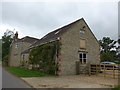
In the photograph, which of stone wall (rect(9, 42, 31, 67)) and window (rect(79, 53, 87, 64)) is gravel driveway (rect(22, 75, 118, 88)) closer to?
window (rect(79, 53, 87, 64))

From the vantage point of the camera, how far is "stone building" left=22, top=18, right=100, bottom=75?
16.8m

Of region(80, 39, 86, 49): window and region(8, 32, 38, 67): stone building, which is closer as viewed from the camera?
region(80, 39, 86, 49): window

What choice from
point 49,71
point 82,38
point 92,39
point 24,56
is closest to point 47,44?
point 49,71

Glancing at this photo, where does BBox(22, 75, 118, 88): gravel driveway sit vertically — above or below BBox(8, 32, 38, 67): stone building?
below

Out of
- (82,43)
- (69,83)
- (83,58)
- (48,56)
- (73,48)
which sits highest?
(82,43)

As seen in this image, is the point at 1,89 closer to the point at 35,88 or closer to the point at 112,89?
the point at 35,88

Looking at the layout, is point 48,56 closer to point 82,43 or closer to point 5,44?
point 82,43

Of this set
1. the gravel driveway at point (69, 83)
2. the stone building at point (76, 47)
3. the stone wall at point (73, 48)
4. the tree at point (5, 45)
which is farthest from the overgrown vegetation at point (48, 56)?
the tree at point (5, 45)

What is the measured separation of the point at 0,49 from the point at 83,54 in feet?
110

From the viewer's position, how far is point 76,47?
18094 millimetres

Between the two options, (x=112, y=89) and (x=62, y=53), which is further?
(x=62, y=53)

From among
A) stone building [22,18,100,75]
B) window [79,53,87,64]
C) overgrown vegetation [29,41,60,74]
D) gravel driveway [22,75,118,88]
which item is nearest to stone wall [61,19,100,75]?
stone building [22,18,100,75]

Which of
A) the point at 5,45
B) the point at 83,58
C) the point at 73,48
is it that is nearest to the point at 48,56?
the point at 73,48

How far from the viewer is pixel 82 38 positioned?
19.0 m
